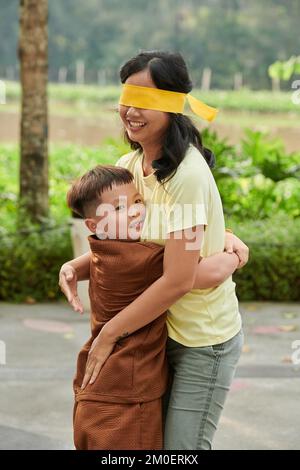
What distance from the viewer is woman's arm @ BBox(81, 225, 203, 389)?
2182mm

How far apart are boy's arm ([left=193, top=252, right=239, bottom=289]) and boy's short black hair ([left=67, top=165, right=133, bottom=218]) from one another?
28 cm

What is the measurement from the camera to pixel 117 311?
2.28 metres

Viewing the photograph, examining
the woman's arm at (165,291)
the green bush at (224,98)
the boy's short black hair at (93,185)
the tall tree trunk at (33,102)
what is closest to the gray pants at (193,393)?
the woman's arm at (165,291)

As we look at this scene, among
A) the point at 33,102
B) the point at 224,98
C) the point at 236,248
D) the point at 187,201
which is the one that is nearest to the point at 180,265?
the point at 187,201

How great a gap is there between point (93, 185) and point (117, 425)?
1.92ft

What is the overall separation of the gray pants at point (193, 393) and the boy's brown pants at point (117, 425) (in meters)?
0.07

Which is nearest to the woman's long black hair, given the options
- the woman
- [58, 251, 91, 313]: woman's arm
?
the woman

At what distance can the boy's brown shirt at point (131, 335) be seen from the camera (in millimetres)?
2234

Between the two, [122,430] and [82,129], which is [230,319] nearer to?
[122,430]

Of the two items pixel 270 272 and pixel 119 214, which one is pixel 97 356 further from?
pixel 270 272

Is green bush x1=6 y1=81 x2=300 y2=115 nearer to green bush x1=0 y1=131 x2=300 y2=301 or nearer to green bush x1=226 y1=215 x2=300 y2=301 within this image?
green bush x1=0 y1=131 x2=300 y2=301

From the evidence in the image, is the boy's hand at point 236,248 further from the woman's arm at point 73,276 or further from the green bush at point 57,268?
the green bush at point 57,268

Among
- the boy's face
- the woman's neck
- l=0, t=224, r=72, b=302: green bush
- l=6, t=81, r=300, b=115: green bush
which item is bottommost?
l=6, t=81, r=300, b=115: green bush
